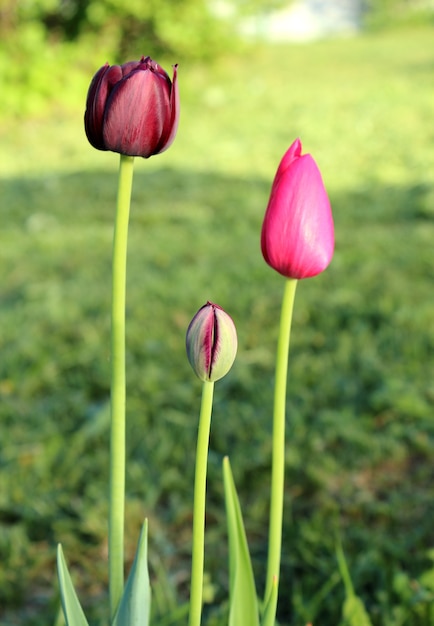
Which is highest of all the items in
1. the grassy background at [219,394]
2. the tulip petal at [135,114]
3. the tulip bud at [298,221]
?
the tulip petal at [135,114]

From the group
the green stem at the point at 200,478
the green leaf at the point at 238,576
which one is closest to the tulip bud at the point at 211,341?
the green stem at the point at 200,478

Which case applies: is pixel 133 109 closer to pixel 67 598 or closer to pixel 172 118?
pixel 172 118

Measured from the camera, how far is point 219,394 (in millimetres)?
2449

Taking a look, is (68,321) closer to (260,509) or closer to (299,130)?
(260,509)

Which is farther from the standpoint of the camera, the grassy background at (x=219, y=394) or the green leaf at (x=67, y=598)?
the grassy background at (x=219, y=394)

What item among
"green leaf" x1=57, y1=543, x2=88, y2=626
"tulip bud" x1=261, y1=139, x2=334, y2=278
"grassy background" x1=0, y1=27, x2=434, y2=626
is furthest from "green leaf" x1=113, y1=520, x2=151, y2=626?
"grassy background" x1=0, y1=27, x2=434, y2=626

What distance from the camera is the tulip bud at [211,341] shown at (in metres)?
0.73

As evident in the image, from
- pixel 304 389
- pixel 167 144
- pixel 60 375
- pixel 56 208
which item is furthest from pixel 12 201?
pixel 167 144

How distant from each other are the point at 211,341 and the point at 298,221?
0.16 metres

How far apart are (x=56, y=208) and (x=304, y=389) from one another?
111 inches

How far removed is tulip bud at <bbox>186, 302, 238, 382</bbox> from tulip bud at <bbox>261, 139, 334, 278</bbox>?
114 millimetres

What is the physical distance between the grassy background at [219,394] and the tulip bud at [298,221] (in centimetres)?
79

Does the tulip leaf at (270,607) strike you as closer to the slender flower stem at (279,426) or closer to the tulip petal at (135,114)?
the slender flower stem at (279,426)

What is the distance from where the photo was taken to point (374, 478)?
2008mm
